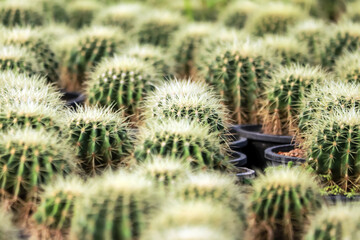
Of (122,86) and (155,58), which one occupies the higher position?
(155,58)

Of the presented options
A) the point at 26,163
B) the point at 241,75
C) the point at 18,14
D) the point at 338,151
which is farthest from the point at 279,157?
the point at 18,14

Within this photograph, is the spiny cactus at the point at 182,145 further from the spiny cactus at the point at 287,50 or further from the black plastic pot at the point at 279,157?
the spiny cactus at the point at 287,50

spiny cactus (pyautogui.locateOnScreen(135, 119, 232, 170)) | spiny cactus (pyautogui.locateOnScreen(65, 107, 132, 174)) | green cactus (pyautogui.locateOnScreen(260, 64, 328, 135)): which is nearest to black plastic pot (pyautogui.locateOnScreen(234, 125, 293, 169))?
green cactus (pyautogui.locateOnScreen(260, 64, 328, 135))

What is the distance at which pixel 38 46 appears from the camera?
6426 millimetres

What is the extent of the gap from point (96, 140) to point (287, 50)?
281 cm

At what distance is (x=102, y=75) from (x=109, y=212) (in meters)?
2.81

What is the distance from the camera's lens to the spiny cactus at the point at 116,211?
3031 mm

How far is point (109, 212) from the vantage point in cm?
303

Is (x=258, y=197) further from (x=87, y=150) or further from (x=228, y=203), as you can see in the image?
(x=87, y=150)

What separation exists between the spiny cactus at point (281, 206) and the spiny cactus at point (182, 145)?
427mm

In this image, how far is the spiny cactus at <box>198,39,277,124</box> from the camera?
6004 mm

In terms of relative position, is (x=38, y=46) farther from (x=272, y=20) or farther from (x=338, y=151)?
(x=338, y=151)

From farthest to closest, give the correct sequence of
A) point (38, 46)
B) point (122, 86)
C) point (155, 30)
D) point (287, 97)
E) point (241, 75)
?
1. point (155, 30)
2. point (38, 46)
3. point (241, 75)
4. point (122, 86)
5. point (287, 97)

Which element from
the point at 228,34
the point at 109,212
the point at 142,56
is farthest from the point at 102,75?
the point at 109,212
